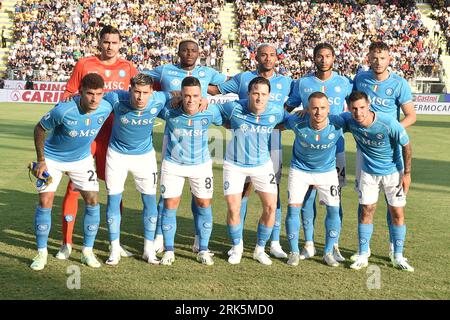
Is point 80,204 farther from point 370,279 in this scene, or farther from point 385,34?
point 385,34

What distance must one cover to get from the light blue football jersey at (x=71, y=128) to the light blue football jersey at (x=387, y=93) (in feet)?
10.3

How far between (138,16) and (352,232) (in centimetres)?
3319

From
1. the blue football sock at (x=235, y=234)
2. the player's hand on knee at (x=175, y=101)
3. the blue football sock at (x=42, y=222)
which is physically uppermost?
the player's hand on knee at (x=175, y=101)

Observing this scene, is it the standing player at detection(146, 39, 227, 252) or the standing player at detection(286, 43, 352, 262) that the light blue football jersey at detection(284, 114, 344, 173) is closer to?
the standing player at detection(286, 43, 352, 262)

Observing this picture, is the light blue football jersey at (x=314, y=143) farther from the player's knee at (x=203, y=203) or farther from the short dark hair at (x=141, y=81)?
the short dark hair at (x=141, y=81)

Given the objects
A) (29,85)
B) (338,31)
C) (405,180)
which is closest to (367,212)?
(405,180)

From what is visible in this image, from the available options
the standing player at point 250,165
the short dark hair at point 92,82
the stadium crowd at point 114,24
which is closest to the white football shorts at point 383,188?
the standing player at point 250,165

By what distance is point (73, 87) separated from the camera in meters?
7.61

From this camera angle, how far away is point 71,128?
21.3 ft

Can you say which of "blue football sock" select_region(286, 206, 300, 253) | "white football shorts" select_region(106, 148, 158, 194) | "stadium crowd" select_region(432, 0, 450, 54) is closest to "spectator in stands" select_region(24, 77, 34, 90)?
"stadium crowd" select_region(432, 0, 450, 54)

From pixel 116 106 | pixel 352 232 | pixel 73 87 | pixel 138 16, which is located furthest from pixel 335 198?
pixel 138 16

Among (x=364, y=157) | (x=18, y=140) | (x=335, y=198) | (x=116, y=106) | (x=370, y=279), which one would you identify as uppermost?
(x=116, y=106)

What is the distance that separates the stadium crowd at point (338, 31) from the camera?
36.7 m

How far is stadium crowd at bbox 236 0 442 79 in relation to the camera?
36719 mm
